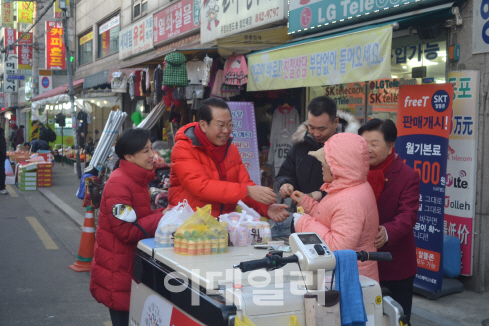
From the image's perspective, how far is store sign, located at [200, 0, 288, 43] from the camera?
9398 millimetres

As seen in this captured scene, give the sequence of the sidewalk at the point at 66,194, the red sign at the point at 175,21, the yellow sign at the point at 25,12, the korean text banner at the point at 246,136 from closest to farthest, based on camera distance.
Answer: the korean text banner at the point at 246,136, the sidewalk at the point at 66,194, the red sign at the point at 175,21, the yellow sign at the point at 25,12

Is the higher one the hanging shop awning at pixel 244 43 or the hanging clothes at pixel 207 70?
the hanging shop awning at pixel 244 43

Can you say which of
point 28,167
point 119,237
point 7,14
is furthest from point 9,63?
point 119,237

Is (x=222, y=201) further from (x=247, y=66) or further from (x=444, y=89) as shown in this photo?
(x=247, y=66)

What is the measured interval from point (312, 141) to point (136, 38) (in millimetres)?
14584

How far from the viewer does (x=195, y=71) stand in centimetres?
933

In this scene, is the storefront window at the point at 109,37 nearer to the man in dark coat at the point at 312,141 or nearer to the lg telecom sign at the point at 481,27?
the lg telecom sign at the point at 481,27

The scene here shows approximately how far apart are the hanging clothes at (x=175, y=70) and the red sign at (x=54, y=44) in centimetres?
1933

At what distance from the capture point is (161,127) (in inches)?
610

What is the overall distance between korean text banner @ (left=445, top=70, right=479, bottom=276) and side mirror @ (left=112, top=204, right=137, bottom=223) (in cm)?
427

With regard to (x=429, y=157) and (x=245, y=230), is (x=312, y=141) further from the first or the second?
(x=429, y=157)

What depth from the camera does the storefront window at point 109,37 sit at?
20.1m

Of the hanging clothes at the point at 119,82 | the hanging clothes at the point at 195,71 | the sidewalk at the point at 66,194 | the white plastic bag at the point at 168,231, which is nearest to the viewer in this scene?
the white plastic bag at the point at 168,231

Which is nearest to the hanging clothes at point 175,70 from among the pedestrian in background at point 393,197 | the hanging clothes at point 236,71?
the hanging clothes at point 236,71
